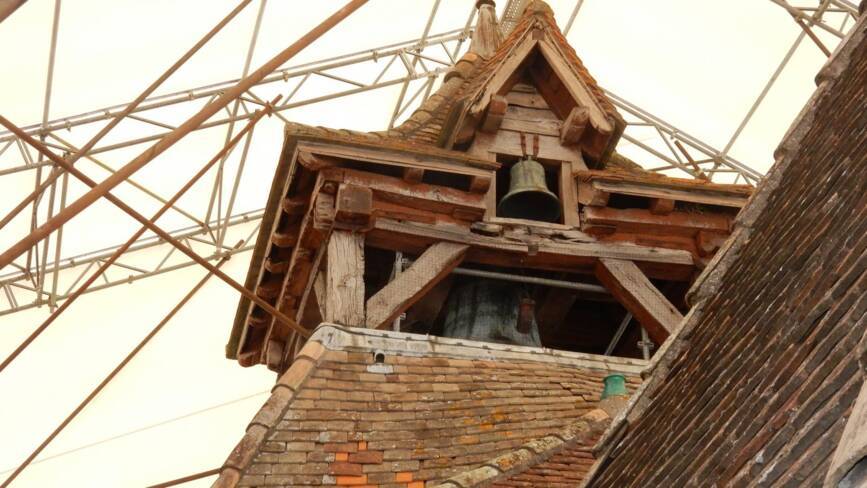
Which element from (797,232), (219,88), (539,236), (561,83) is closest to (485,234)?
(539,236)

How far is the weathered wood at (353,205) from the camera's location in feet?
28.7

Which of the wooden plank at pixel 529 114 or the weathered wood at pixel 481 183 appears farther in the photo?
the wooden plank at pixel 529 114

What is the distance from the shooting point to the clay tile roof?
22.5 feet

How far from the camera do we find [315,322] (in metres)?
10.1

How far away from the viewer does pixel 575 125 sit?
10.2 metres

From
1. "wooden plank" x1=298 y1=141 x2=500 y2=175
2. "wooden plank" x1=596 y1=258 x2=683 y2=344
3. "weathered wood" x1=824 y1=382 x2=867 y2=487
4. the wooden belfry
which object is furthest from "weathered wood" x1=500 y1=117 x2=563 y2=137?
"weathered wood" x1=824 y1=382 x2=867 y2=487

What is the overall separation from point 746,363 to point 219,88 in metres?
13.4

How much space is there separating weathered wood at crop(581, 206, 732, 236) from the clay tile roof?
1273 millimetres

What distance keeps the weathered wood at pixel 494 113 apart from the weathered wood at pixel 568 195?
0.63 metres

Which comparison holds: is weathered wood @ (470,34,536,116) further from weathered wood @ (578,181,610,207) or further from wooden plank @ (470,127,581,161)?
weathered wood @ (578,181,610,207)

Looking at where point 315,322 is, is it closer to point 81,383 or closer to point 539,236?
point 539,236

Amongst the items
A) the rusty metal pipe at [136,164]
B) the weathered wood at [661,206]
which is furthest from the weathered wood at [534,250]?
the rusty metal pipe at [136,164]

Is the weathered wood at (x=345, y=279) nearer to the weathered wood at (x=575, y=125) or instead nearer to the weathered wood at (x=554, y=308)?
the weathered wood at (x=554, y=308)

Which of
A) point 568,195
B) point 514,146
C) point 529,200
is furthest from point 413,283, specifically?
point 514,146
